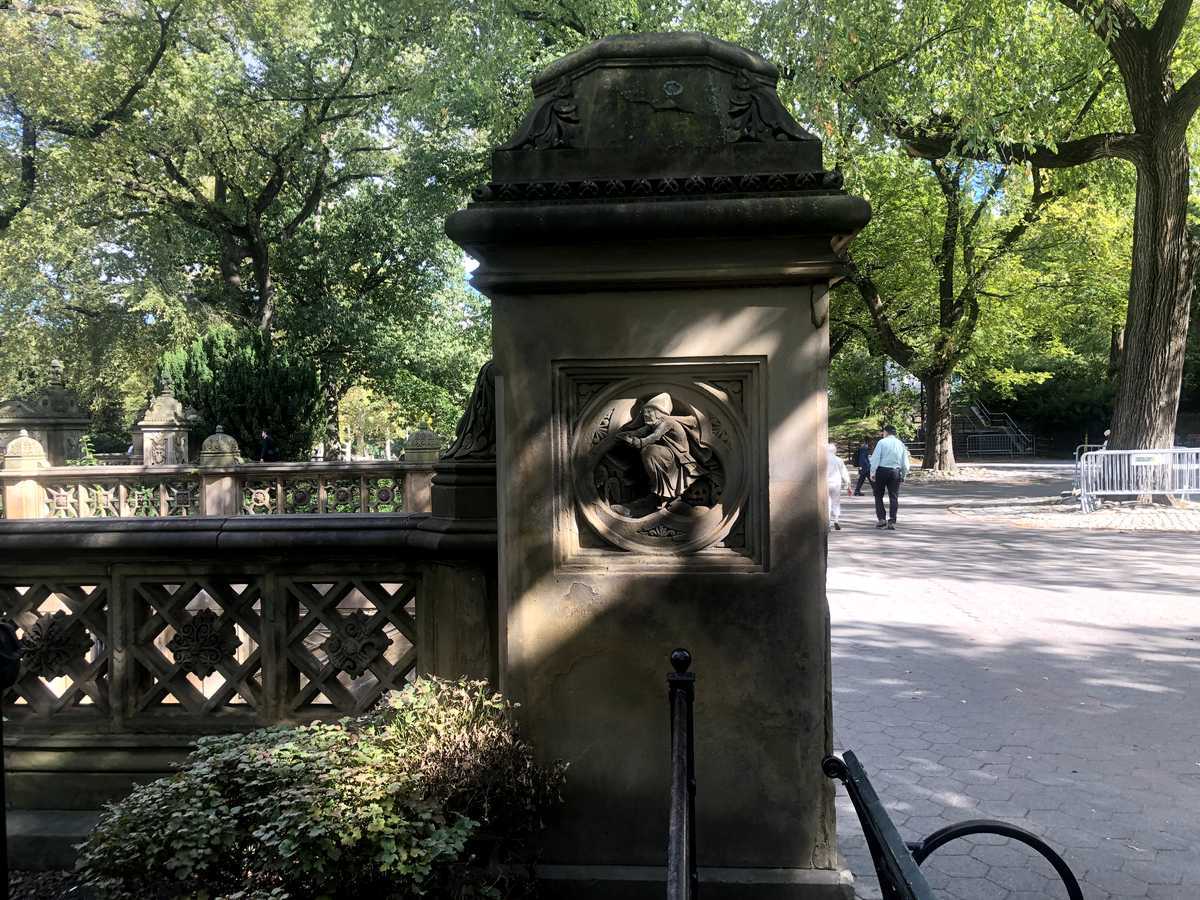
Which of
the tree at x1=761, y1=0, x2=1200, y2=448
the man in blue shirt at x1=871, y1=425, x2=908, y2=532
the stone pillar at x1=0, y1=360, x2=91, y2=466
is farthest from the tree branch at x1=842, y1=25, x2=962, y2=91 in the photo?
the stone pillar at x1=0, y1=360, x2=91, y2=466

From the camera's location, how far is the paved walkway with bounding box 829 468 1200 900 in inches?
141

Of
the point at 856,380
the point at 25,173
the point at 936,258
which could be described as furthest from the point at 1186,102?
the point at 856,380

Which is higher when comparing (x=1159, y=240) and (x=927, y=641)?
(x=1159, y=240)

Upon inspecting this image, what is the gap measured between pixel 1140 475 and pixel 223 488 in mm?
17297

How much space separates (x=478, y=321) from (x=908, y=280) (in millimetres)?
16388

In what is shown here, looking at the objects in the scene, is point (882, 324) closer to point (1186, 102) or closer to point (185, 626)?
point (1186, 102)

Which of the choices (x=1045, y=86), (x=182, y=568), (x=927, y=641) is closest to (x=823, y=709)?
(x=182, y=568)

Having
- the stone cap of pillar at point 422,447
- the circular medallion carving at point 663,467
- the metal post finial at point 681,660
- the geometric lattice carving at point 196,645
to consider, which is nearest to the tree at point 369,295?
the stone cap of pillar at point 422,447

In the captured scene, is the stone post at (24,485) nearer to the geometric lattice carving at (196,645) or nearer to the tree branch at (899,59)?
the geometric lattice carving at (196,645)

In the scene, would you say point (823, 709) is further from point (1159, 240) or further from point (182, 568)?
point (1159, 240)

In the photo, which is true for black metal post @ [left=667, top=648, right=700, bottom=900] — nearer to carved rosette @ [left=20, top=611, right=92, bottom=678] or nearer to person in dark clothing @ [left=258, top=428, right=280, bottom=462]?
carved rosette @ [left=20, top=611, right=92, bottom=678]

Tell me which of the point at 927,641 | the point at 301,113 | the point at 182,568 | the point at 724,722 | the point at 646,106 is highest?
the point at 301,113

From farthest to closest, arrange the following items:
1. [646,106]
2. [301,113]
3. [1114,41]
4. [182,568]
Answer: [301,113]
[1114,41]
[182,568]
[646,106]

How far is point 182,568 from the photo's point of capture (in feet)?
10.9
